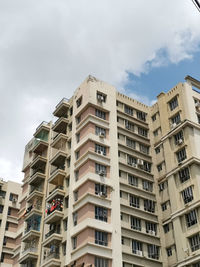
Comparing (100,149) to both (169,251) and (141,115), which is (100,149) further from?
(169,251)

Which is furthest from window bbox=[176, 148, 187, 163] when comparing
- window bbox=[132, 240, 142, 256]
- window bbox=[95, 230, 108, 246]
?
window bbox=[95, 230, 108, 246]

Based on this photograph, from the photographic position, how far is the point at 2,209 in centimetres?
6631

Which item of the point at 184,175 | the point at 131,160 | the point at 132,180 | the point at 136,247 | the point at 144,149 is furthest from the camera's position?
the point at 144,149

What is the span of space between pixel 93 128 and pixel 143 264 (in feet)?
52.9

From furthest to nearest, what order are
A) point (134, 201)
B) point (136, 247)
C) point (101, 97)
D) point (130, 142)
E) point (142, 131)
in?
point (142, 131)
point (130, 142)
point (101, 97)
point (134, 201)
point (136, 247)

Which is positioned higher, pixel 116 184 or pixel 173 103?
pixel 173 103

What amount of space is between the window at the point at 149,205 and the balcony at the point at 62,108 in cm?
1694

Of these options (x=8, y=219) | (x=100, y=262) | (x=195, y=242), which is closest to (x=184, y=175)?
(x=195, y=242)

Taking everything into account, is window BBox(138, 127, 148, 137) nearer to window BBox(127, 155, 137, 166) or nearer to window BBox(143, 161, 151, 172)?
window BBox(143, 161, 151, 172)

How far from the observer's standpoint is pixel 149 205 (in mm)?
45375

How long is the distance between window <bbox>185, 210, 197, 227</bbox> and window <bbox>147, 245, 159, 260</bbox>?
489 cm

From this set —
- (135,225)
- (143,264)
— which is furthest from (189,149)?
(143,264)

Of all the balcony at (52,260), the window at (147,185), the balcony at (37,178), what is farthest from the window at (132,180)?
the balcony at (37,178)

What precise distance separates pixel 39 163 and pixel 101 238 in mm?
19331
